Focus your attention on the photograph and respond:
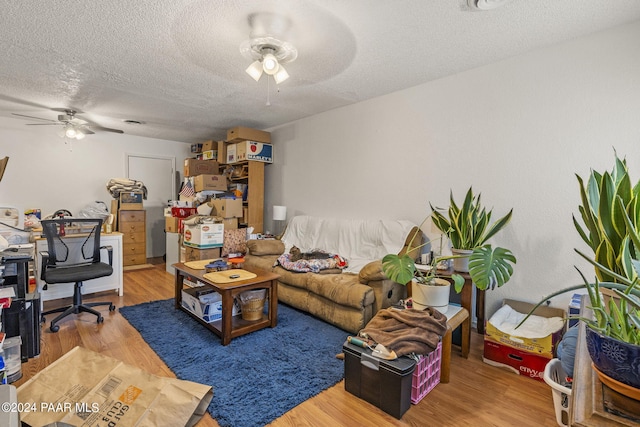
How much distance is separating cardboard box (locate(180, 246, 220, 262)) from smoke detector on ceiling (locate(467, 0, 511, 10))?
355 centimetres

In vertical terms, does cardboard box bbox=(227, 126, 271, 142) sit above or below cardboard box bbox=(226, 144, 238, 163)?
above

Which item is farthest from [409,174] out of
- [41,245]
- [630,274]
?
[41,245]

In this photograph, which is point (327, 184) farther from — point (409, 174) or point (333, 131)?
point (409, 174)

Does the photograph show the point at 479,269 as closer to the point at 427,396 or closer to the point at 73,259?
the point at 427,396

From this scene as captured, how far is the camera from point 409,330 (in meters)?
1.69

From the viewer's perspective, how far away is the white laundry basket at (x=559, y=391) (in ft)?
4.44

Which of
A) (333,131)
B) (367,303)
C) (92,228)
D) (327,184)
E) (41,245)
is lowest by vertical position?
(367,303)

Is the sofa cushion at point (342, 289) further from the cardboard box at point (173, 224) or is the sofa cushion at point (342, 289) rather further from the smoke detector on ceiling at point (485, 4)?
the cardboard box at point (173, 224)

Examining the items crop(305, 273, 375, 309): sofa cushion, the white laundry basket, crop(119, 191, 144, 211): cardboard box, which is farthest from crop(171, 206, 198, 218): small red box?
the white laundry basket

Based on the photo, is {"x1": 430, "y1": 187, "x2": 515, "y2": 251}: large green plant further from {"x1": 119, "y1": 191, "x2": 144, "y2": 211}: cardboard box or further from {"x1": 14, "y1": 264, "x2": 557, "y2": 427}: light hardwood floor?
{"x1": 119, "y1": 191, "x2": 144, "y2": 211}: cardboard box

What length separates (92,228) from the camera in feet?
9.88

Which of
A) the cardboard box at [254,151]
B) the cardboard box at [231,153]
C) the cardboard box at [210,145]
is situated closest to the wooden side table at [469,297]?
the cardboard box at [254,151]

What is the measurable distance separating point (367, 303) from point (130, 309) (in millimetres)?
2334

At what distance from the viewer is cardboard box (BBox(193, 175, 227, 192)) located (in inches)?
178
